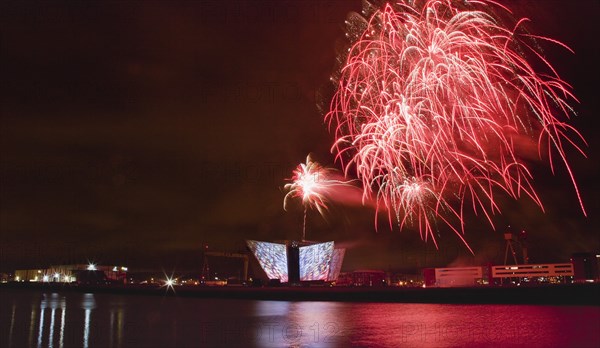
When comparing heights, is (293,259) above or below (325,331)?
above

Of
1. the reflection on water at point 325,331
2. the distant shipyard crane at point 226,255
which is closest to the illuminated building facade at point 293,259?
the distant shipyard crane at point 226,255

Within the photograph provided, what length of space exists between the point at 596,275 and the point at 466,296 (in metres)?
25.2

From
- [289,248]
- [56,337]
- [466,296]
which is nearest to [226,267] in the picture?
[289,248]

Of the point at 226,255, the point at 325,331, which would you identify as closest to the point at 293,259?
the point at 226,255

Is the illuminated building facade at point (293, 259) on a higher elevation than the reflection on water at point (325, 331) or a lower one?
higher

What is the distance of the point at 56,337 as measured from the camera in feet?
40.1

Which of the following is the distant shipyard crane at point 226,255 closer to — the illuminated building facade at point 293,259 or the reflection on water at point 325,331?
the illuminated building facade at point 293,259

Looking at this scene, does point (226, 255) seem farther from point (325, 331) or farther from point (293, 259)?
point (325, 331)

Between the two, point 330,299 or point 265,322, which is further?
point 330,299

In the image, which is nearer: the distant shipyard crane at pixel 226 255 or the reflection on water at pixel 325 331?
the reflection on water at pixel 325 331

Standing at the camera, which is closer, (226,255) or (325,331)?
(325,331)

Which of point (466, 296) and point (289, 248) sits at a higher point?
point (289, 248)

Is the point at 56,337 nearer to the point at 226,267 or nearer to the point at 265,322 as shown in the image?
the point at 265,322

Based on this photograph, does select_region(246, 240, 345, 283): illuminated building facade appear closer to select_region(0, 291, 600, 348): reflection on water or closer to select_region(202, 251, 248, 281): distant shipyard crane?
select_region(202, 251, 248, 281): distant shipyard crane
